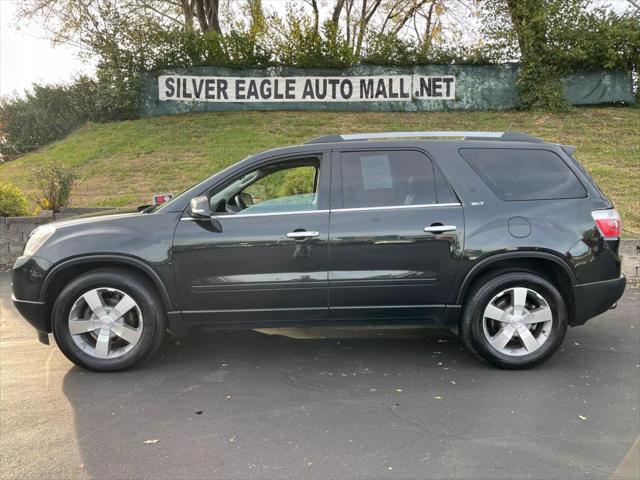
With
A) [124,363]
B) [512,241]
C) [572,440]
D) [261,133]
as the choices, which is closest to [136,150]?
[261,133]

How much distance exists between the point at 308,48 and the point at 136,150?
6.14 m

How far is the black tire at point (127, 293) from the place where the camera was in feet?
13.7

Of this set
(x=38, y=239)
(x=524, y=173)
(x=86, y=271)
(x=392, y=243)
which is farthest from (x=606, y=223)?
(x=38, y=239)

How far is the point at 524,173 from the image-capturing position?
4375mm

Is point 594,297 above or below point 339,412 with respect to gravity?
above

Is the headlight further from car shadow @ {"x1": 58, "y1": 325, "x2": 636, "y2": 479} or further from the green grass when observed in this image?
the green grass

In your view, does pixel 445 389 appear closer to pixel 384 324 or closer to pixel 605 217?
pixel 384 324

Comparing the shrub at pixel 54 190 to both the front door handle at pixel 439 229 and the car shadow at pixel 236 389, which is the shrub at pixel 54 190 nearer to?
the car shadow at pixel 236 389

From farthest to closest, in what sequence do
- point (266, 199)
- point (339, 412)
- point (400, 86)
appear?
1. point (400, 86)
2. point (266, 199)
3. point (339, 412)

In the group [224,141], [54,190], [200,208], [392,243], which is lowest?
[392,243]

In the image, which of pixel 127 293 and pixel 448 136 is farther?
pixel 448 136

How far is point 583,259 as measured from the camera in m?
4.21

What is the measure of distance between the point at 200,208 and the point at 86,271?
1085mm

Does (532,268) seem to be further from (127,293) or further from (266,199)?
(127,293)
